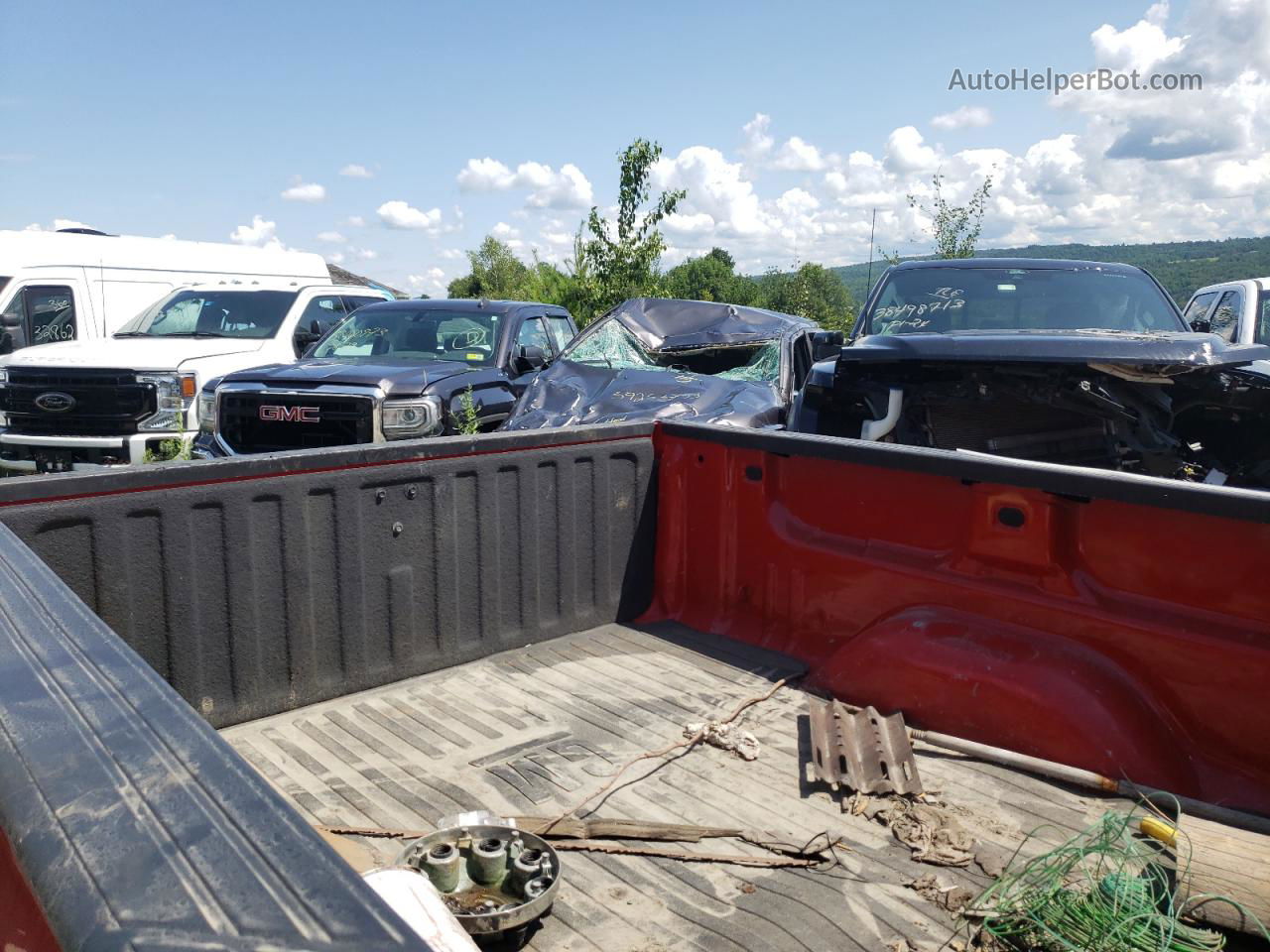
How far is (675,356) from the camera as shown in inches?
311

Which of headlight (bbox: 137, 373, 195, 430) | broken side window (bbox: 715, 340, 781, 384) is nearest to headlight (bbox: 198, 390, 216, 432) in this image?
headlight (bbox: 137, 373, 195, 430)

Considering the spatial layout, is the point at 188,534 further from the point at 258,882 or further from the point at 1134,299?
the point at 1134,299

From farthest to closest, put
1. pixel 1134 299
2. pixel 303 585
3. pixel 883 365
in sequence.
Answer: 1. pixel 1134 299
2. pixel 883 365
3. pixel 303 585

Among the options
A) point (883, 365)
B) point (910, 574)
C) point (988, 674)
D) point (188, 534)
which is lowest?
point (988, 674)

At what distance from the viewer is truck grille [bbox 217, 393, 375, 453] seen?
6.93m

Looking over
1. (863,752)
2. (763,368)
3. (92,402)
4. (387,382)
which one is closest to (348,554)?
(863,752)

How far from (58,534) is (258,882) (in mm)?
2250

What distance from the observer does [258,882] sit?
2.97ft

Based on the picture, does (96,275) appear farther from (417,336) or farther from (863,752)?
(863,752)

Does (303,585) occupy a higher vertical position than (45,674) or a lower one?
lower

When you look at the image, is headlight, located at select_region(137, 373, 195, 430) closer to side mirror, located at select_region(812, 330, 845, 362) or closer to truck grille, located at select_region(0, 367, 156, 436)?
truck grille, located at select_region(0, 367, 156, 436)

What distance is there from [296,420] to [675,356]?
2.94 meters


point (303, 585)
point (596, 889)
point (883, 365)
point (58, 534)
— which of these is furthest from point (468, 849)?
point (883, 365)

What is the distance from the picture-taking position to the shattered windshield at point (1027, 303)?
573cm
